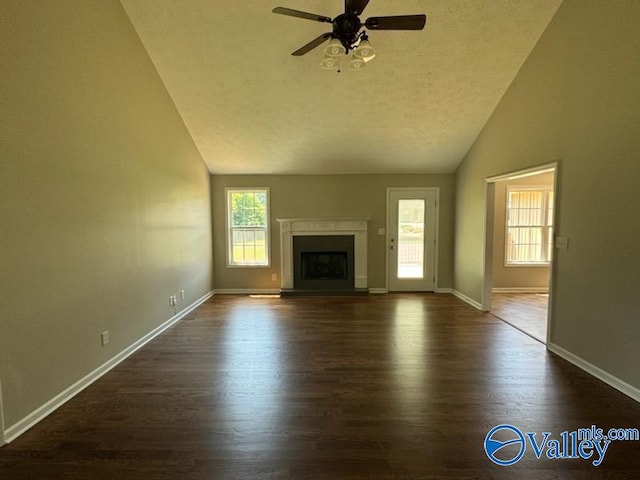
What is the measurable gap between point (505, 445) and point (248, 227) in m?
5.13

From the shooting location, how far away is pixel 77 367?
2.60 metres

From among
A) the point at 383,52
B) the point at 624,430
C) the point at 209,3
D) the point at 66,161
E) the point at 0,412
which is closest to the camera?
the point at 0,412

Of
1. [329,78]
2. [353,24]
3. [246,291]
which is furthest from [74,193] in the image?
[246,291]

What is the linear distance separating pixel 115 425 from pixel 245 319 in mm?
2394

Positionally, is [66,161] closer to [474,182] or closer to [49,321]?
[49,321]

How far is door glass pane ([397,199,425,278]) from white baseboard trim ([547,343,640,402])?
9.49 feet

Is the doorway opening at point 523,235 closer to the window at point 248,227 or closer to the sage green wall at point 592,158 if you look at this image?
the sage green wall at point 592,158

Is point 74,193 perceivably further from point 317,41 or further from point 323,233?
point 323,233

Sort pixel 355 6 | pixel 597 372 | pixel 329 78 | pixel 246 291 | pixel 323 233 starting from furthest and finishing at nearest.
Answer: pixel 246 291 → pixel 323 233 → pixel 329 78 → pixel 597 372 → pixel 355 6

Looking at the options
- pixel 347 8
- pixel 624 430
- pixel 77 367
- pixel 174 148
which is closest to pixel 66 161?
pixel 77 367

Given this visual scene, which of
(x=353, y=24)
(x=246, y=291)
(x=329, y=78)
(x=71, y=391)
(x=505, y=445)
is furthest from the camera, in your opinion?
(x=246, y=291)

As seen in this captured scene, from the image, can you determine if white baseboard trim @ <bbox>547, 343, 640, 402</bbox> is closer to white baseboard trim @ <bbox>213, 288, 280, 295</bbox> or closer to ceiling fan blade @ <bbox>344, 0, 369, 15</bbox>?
ceiling fan blade @ <bbox>344, 0, 369, 15</bbox>

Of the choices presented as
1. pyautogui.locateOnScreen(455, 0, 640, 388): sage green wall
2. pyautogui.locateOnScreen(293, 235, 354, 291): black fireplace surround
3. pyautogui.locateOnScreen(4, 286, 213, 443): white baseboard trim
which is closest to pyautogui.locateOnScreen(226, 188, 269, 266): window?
pyautogui.locateOnScreen(293, 235, 354, 291): black fireplace surround

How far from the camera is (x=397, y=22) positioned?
2.41 meters
